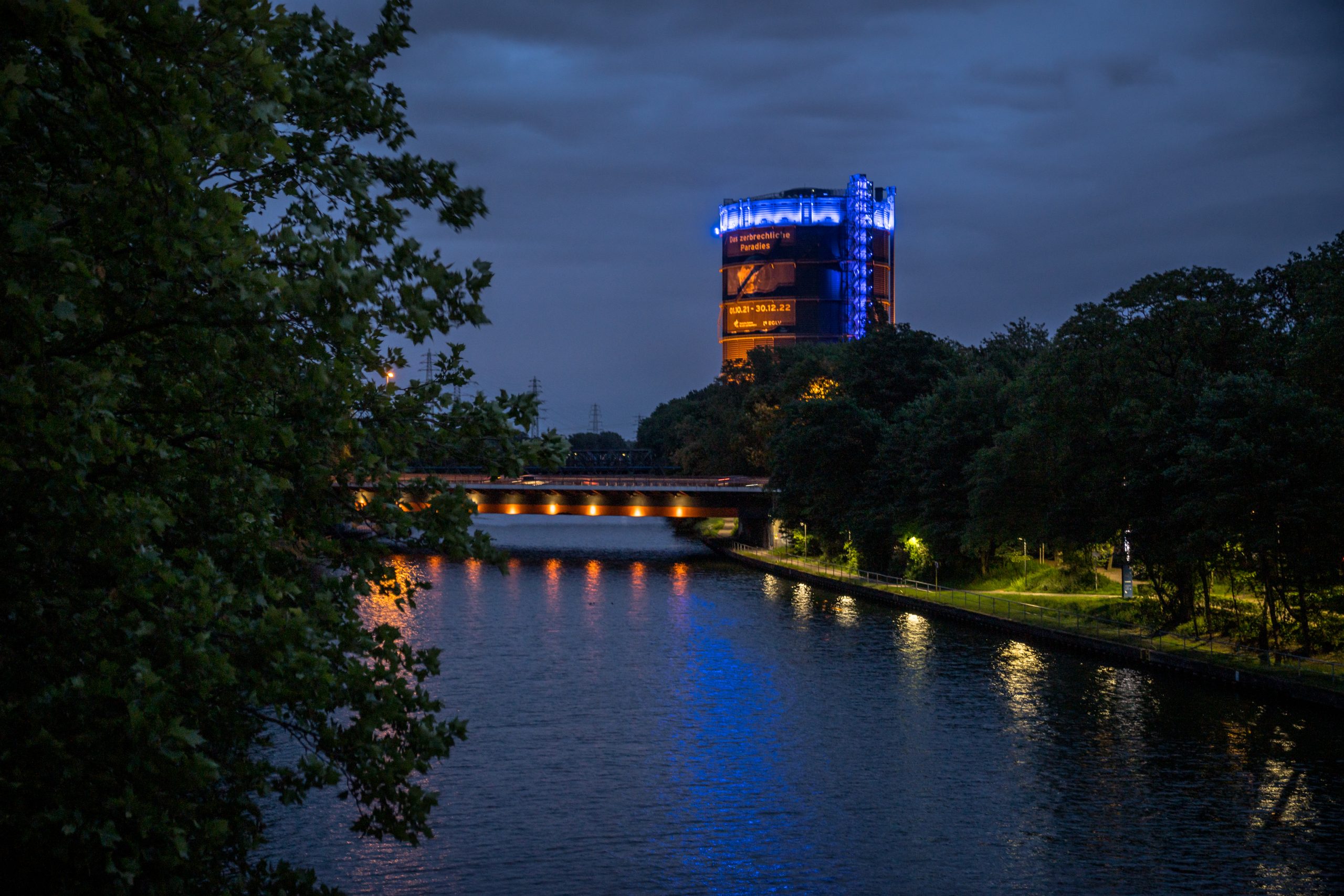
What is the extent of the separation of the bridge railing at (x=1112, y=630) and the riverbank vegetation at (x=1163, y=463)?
148cm

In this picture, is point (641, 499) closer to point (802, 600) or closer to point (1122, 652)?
point (802, 600)

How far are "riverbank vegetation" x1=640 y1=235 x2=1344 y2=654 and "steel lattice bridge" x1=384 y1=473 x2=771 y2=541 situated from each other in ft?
85.0

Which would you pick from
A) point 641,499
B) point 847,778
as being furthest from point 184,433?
point 641,499

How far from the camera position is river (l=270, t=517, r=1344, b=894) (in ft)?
84.5

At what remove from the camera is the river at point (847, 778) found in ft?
84.5

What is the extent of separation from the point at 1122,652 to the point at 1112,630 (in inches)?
144

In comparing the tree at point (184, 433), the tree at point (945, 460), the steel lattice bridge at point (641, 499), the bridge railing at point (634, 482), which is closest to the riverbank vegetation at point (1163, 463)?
the tree at point (945, 460)

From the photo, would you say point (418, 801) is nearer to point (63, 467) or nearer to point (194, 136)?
point (63, 467)

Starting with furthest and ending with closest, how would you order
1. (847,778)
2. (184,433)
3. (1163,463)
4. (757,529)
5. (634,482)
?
(634,482)
(757,529)
(1163,463)
(847,778)
(184,433)

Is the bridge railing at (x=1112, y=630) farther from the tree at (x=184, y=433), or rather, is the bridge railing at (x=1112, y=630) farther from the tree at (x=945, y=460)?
the tree at (x=184, y=433)

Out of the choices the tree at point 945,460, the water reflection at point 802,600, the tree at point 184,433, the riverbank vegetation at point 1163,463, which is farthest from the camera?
the tree at point 945,460

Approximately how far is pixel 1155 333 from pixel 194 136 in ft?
152

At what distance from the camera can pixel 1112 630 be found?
52312 mm

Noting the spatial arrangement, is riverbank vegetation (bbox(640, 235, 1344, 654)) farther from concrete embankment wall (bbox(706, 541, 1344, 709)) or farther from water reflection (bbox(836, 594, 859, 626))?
water reflection (bbox(836, 594, 859, 626))
